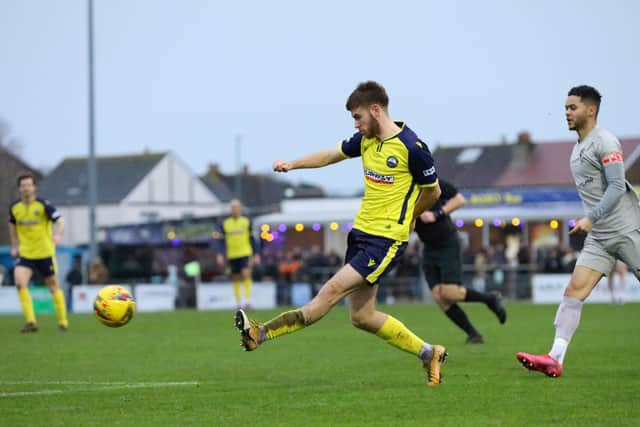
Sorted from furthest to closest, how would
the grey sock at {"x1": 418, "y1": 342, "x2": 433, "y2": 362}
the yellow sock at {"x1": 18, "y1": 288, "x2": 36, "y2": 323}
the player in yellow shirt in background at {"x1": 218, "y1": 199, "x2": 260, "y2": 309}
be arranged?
1. the player in yellow shirt in background at {"x1": 218, "y1": 199, "x2": 260, "y2": 309}
2. the yellow sock at {"x1": 18, "y1": 288, "x2": 36, "y2": 323}
3. the grey sock at {"x1": 418, "y1": 342, "x2": 433, "y2": 362}

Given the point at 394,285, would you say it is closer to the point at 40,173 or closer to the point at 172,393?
the point at 172,393

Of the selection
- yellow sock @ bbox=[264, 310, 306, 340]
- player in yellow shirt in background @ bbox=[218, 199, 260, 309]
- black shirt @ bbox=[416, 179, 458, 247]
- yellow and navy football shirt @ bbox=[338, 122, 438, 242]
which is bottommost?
player in yellow shirt in background @ bbox=[218, 199, 260, 309]

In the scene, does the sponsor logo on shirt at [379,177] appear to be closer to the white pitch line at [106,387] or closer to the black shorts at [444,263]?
the white pitch line at [106,387]

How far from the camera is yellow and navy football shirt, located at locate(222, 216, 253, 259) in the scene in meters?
27.0

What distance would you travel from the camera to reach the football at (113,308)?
10461 mm

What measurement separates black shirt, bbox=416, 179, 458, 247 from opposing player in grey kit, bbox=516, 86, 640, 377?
457cm

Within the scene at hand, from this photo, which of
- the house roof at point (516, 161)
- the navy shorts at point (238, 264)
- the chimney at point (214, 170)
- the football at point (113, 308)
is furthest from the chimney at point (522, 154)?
the football at point (113, 308)

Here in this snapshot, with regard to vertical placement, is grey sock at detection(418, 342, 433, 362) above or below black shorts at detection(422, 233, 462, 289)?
below

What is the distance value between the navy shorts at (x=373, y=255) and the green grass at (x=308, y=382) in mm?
934

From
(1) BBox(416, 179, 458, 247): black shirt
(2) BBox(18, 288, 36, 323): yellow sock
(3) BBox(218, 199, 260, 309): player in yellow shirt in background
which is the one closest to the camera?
(1) BBox(416, 179, 458, 247): black shirt

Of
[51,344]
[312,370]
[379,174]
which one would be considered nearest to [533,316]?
[51,344]

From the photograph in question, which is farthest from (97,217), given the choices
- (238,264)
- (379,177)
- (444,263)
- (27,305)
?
(379,177)

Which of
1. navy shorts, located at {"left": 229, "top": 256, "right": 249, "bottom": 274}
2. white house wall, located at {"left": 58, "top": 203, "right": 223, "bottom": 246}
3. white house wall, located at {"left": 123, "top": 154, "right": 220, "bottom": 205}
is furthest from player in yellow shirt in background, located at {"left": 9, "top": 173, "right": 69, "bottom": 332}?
white house wall, located at {"left": 123, "top": 154, "right": 220, "bottom": 205}

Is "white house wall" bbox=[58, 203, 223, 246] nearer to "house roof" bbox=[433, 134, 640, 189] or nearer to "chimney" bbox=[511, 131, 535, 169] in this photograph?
"house roof" bbox=[433, 134, 640, 189]
